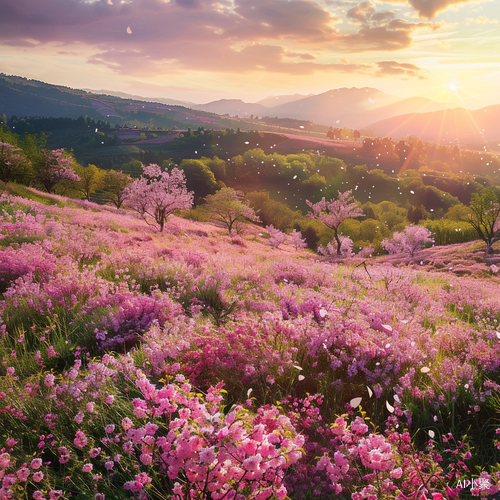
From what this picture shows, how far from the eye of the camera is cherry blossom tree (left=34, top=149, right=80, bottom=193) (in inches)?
1832

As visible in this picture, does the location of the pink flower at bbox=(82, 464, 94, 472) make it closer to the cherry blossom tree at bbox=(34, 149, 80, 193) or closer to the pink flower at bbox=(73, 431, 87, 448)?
the pink flower at bbox=(73, 431, 87, 448)

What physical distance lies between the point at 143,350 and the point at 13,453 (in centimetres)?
182

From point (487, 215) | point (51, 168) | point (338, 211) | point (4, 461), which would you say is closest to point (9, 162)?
point (51, 168)

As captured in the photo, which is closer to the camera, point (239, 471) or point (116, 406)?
point (239, 471)

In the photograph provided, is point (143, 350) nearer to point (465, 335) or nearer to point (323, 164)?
point (465, 335)

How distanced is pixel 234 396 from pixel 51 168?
175 feet

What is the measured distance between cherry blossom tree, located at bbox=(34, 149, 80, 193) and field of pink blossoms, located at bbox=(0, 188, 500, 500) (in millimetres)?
46541

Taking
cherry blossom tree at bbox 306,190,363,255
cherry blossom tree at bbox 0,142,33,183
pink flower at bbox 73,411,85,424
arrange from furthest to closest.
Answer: cherry blossom tree at bbox 306,190,363,255 → cherry blossom tree at bbox 0,142,33,183 → pink flower at bbox 73,411,85,424

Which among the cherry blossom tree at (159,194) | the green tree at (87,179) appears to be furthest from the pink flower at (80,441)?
the green tree at (87,179)

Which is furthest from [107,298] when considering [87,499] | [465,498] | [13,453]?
[465,498]

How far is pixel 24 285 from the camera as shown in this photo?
6.50 meters

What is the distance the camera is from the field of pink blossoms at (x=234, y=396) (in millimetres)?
2131

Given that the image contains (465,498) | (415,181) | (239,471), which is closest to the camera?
(239,471)

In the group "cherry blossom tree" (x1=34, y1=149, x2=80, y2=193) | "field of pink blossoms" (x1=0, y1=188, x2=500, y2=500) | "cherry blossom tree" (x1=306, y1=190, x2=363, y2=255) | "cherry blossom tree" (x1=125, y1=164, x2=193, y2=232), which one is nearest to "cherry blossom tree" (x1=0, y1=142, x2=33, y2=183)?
"cherry blossom tree" (x1=34, y1=149, x2=80, y2=193)
